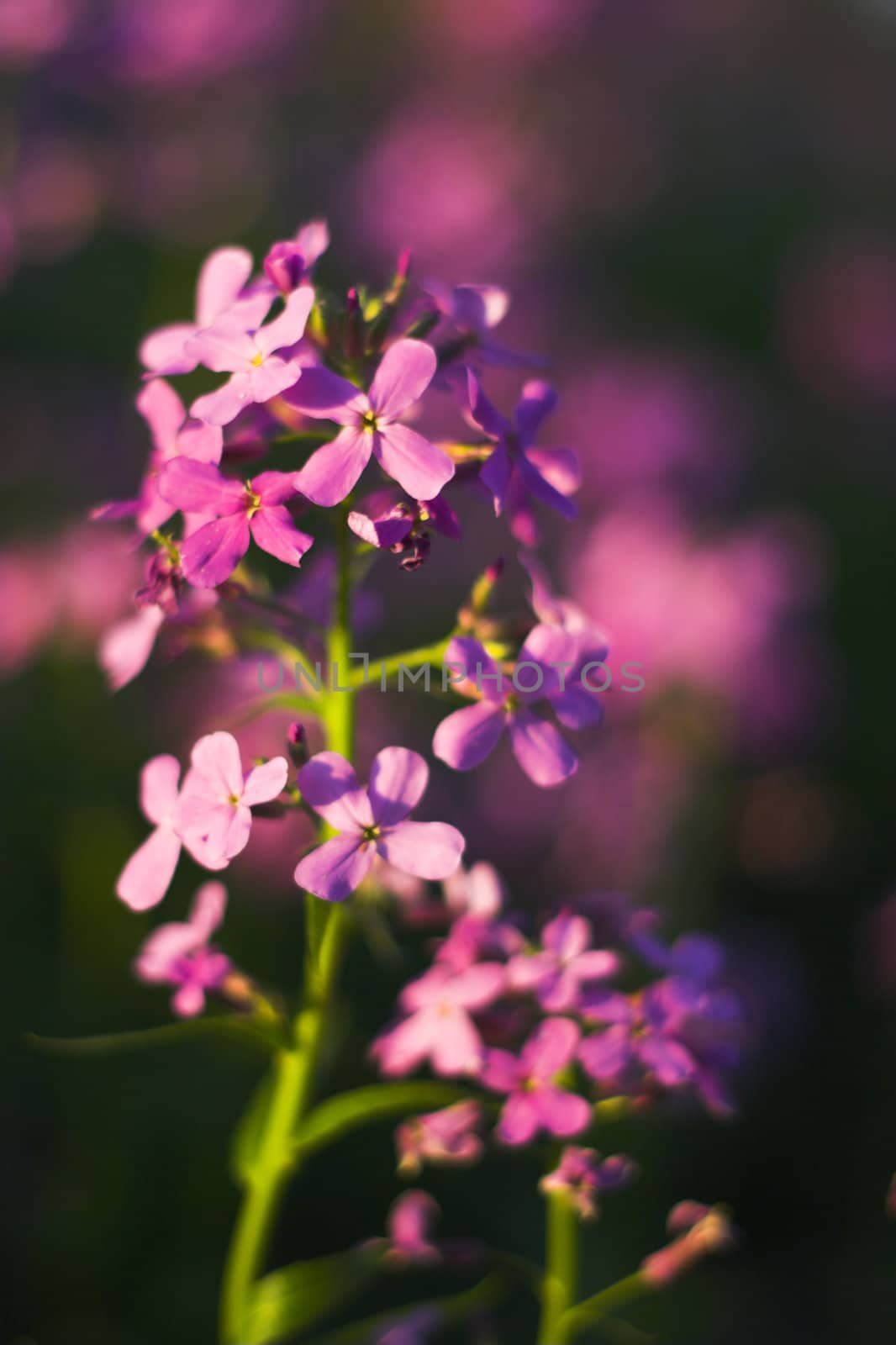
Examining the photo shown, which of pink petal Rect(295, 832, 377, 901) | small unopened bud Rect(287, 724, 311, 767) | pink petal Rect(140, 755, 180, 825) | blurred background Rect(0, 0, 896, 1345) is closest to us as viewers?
pink petal Rect(295, 832, 377, 901)

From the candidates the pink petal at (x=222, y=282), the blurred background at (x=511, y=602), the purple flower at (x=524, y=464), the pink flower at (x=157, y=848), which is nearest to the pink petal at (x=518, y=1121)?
the pink flower at (x=157, y=848)

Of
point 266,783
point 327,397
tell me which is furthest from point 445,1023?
point 327,397

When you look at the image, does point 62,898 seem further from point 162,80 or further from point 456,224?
point 456,224

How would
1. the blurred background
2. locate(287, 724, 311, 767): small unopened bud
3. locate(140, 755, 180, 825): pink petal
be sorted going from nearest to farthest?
locate(287, 724, 311, 767): small unopened bud
locate(140, 755, 180, 825): pink petal
the blurred background

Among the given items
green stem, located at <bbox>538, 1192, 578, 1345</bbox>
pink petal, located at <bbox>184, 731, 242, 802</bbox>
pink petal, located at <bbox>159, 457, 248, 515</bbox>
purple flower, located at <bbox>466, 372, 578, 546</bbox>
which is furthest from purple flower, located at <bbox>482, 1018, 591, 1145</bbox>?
pink petal, located at <bbox>159, 457, 248, 515</bbox>

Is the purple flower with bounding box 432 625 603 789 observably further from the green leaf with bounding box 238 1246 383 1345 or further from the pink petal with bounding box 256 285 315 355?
the green leaf with bounding box 238 1246 383 1345

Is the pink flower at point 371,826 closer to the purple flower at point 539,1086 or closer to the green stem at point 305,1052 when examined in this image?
the green stem at point 305,1052

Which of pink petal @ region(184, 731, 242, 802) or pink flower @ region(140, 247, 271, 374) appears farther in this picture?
pink flower @ region(140, 247, 271, 374)

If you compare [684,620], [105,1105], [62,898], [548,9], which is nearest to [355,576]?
[684,620]
